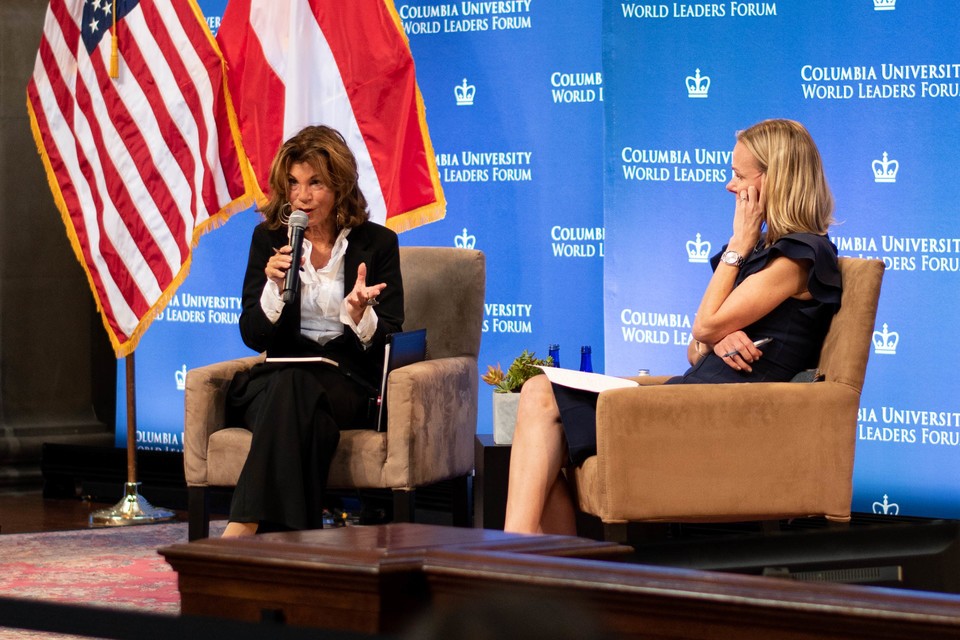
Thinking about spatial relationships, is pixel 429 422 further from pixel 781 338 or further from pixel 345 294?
pixel 781 338

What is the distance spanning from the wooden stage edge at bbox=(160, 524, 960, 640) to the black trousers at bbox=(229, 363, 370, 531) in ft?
7.13

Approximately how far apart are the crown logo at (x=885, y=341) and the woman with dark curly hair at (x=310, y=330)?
1.51m

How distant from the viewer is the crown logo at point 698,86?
423 centimetres

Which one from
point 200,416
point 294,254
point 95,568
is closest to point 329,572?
point 294,254

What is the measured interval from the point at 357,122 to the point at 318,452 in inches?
65.1

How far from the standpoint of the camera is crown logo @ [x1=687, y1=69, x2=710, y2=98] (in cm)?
423

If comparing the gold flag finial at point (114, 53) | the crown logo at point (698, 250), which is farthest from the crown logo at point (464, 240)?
the gold flag finial at point (114, 53)

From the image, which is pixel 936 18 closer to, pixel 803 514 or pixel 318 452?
pixel 803 514

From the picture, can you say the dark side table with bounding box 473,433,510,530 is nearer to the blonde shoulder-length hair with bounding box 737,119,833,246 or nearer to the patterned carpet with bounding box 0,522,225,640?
the patterned carpet with bounding box 0,522,225,640

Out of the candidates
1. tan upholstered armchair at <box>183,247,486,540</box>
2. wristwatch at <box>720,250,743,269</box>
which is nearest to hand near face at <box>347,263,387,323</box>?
tan upholstered armchair at <box>183,247,486,540</box>

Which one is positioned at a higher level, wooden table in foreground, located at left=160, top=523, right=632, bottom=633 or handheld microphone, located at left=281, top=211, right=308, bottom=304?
handheld microphone, located at left=281, top=211, right=308, bottom=304

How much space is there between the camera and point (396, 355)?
140 inches

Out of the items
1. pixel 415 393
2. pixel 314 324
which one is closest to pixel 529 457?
pixel 415 393

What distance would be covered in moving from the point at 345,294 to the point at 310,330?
0.48ft
